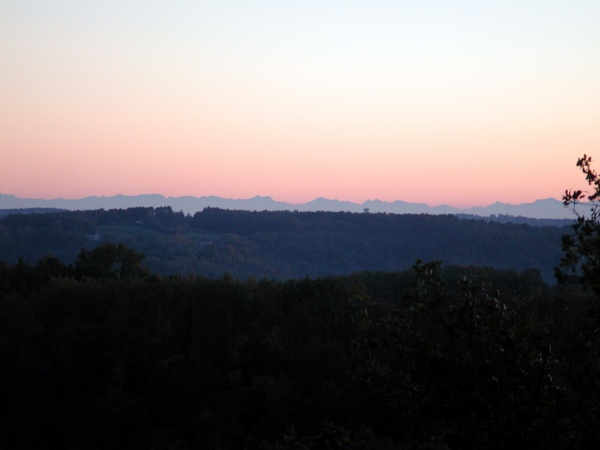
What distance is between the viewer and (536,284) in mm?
69812

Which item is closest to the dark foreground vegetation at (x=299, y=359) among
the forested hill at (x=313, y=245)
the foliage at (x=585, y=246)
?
the foliage at (x=585, y=246)

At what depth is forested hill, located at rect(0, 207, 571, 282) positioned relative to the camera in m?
160

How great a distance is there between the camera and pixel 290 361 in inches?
2151

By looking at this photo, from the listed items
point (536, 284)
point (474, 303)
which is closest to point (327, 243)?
point (536, 284)

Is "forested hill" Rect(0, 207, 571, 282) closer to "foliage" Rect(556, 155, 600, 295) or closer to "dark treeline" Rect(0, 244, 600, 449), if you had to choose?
"dark treeline" Rect(0, 244, 600, 449)

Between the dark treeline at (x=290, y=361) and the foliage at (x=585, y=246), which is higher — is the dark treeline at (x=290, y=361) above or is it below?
below

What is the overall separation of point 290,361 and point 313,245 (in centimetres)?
13767

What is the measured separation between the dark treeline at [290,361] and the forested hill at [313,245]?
3433 inches

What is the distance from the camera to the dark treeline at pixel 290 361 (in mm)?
8969

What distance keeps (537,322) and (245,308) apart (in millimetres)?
51505

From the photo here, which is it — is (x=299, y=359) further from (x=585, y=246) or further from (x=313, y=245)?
(x=313, y=245)

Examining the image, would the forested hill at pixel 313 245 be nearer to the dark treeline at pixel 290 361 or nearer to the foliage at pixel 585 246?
the dark treeline at pixel 290 361

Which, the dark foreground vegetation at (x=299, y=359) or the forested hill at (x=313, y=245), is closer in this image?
the dark foreground vegetation at (x=299, y=359)

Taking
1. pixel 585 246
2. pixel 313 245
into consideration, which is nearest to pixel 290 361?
pixel 585 246
